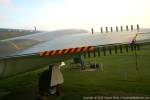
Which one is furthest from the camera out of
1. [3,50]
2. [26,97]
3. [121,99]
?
[26,97]

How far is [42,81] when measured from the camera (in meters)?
11.0

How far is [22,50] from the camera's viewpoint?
960cm

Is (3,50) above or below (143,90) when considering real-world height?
above

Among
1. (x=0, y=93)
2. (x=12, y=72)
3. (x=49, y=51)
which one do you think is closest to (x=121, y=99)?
(x=49, y=51)

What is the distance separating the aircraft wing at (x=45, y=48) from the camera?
321 inches

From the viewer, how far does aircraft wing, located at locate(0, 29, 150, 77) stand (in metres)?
8.16

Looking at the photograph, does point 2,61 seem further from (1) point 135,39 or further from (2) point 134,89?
(2) point 134,89

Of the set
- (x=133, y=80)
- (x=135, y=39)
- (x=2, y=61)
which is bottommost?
(x=133, y=80)

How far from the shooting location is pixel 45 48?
9.26 metres

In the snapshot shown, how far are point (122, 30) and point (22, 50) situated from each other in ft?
11.4

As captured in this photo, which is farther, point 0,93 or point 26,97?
point 0,93

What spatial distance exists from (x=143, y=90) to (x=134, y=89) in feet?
1.40

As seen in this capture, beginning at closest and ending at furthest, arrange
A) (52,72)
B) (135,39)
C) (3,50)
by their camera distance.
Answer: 1. (135,39)
2. (3,50)
3. (52,72)

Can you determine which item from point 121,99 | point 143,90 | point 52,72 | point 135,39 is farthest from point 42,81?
point 135,39
